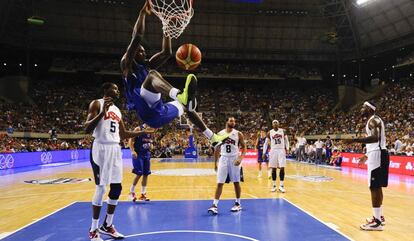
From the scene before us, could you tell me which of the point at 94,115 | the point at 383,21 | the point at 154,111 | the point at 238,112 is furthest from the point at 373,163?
the point at 238,112

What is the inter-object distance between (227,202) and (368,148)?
3.73 meters

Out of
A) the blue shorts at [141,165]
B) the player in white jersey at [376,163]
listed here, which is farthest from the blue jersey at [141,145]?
the player in white jersey at [376,163]

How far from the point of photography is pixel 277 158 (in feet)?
36.1

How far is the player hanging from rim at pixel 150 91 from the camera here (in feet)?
15.0

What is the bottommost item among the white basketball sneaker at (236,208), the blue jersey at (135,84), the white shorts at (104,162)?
the white basketball sneaker at (236,208)

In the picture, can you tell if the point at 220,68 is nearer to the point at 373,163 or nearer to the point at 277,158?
the point at 277,158

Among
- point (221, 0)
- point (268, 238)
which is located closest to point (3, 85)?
point (221, 0)

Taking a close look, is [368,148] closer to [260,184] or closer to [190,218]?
[190,218]

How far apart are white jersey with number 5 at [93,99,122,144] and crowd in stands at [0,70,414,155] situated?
2100 cm

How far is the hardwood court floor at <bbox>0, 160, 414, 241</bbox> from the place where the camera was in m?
6.75

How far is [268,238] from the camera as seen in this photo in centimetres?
A: 563

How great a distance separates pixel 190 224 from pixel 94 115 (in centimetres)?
271

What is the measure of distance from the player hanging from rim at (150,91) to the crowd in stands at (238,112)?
21.7 m

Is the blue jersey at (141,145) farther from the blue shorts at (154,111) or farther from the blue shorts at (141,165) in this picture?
the blue shorts at (154,111)
